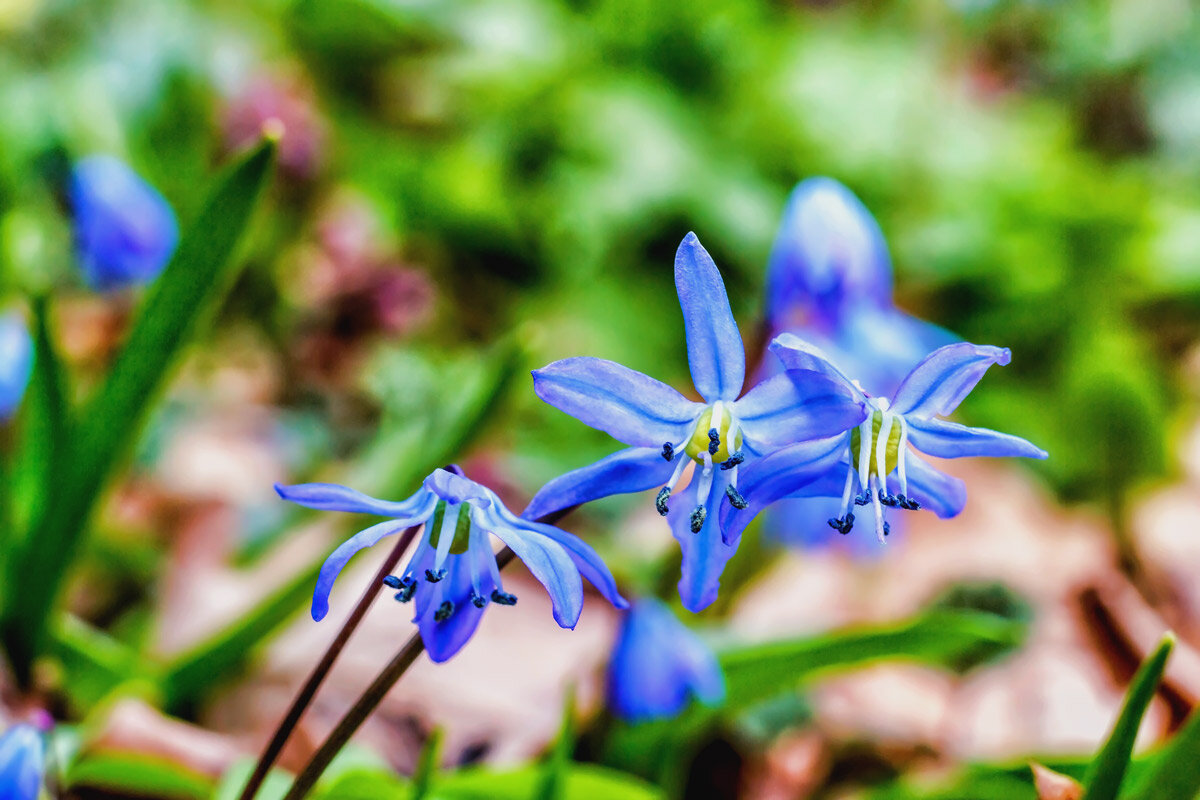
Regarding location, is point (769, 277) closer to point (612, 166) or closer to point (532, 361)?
point (532, 361)

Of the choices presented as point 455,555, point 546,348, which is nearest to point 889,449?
point 455,555

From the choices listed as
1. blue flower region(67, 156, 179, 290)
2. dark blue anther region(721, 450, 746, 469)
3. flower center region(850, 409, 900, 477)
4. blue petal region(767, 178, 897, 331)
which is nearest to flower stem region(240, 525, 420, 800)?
dark blue anther region(721, 450, 746, 469)

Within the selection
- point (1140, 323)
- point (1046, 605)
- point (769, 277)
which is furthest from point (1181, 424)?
point (769, 277)

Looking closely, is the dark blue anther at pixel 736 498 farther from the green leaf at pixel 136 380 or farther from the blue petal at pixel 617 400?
the green leaf at pixel 136 380

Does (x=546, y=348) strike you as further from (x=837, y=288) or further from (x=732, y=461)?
(x=732, y=461)

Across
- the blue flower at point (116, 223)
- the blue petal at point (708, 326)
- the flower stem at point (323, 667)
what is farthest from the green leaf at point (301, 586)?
the blue flower at point (116, 223)

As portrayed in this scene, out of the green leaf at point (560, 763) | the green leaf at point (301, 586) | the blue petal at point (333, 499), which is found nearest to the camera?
the blue petal at point (333, 499)
